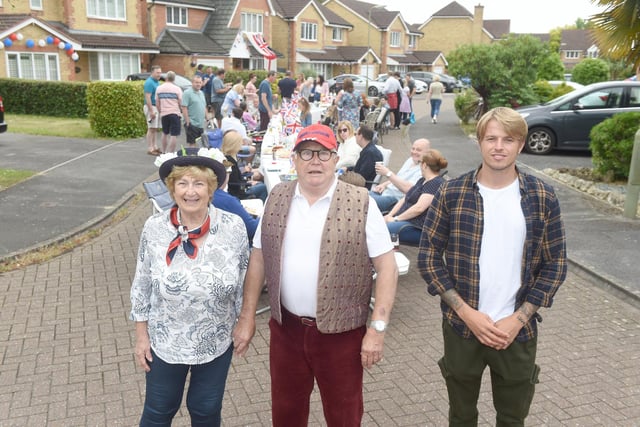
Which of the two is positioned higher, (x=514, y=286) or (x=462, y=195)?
(x=462, y=195)

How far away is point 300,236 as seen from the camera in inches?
115

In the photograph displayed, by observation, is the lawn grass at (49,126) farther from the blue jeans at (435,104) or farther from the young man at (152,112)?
the blue jeans at (435,104)

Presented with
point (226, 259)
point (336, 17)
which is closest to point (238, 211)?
point (226, 259)

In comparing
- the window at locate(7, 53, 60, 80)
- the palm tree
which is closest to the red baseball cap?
the palm tree

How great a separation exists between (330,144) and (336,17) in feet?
187

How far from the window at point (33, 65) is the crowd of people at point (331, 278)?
91.6ft

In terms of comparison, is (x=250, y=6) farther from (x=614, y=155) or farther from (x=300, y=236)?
(x=300, y=236)

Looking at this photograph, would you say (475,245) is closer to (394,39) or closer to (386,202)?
(386,202)

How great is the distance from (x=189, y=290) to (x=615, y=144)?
9.94 m

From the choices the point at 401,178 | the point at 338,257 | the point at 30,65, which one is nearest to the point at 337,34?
the point at 30,65

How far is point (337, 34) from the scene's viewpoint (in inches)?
2223

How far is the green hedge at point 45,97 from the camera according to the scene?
20859 mm

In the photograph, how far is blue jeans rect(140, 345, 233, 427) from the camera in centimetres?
306

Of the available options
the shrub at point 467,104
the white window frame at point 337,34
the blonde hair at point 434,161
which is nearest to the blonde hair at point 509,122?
the blonde hair at point 434,161
